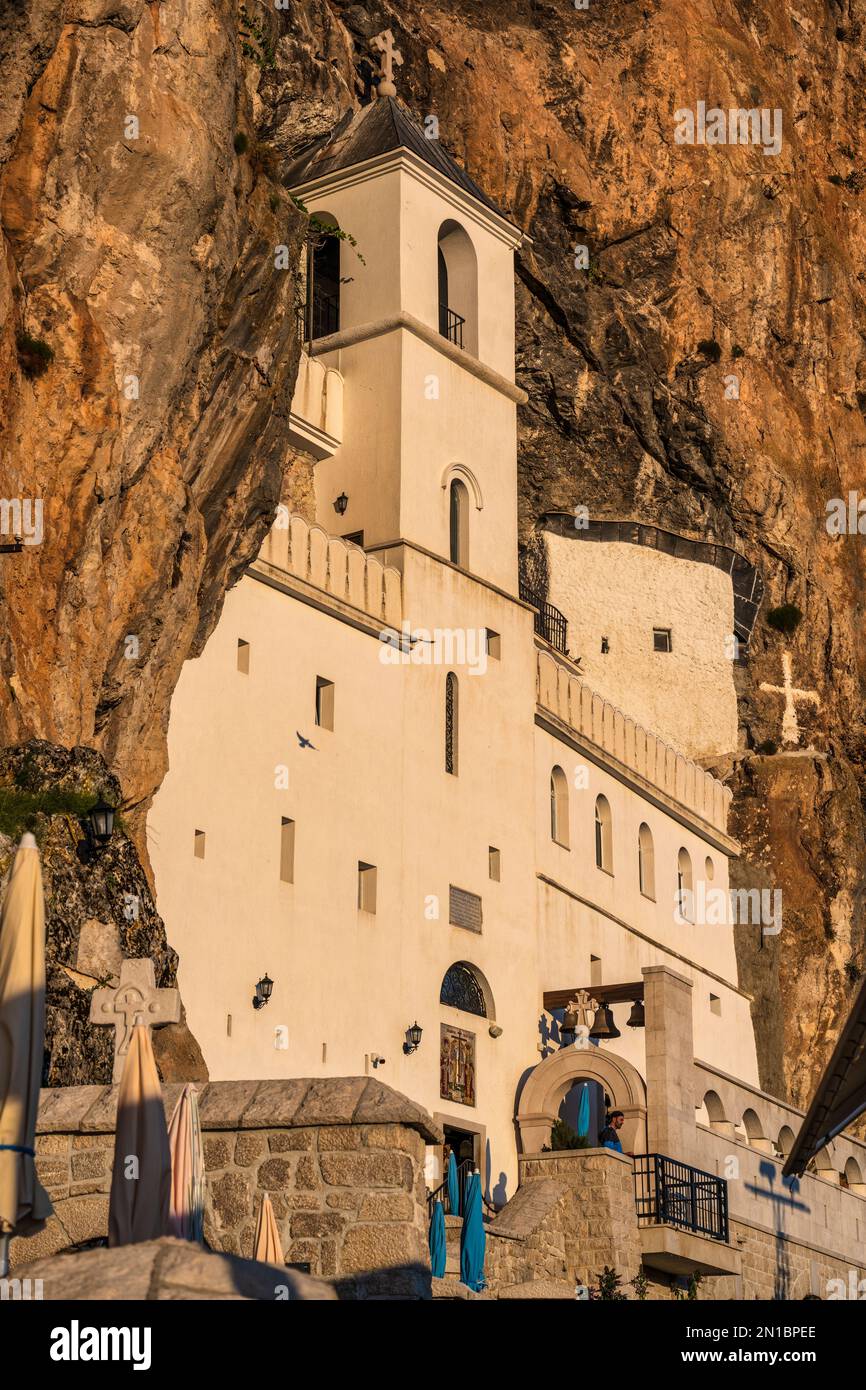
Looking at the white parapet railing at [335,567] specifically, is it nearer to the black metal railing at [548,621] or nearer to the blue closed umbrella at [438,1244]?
the black metal railing at [548,621]

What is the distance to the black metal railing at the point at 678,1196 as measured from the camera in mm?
26016

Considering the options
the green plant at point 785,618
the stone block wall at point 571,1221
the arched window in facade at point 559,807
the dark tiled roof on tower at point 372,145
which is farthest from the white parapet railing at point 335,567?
the green plant at point 785,618

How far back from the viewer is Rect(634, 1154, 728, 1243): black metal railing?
2602cm

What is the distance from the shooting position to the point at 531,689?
3297 cm

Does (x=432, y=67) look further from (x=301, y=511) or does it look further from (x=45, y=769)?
(x=45, y=769)

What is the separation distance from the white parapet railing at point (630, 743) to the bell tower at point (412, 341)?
6.82 ft

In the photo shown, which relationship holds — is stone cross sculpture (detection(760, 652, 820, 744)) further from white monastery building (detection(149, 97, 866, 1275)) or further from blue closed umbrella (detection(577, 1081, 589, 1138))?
blue closed umbrella (detection(577, 1081, 589, 1138))

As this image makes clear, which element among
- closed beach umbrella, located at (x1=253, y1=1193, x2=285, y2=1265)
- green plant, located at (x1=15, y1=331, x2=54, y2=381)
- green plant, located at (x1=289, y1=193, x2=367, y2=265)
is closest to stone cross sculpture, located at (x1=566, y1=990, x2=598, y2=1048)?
green plant, located at (x1=289, y1=193, x2=367, y2=265)

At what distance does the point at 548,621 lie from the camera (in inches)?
1544

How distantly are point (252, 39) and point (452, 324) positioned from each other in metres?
6.51

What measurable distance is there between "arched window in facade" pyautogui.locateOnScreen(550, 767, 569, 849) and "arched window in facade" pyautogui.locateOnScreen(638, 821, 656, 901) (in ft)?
10.4

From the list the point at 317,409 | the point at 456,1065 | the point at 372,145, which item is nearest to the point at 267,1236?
the point at 456,1065

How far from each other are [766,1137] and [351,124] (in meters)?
18.2
